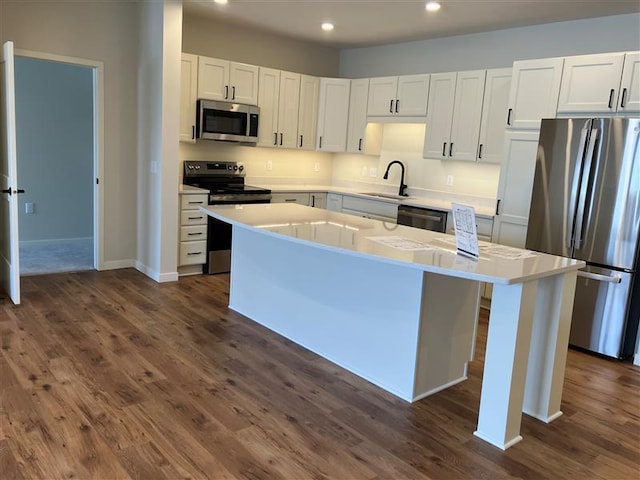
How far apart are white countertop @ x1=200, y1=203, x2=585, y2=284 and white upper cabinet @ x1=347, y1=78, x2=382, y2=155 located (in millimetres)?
2252

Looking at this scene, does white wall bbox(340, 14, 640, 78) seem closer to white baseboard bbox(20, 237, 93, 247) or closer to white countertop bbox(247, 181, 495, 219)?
white countertop bbox(247, 181, 495, 219)

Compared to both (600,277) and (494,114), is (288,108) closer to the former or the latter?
(494,114)

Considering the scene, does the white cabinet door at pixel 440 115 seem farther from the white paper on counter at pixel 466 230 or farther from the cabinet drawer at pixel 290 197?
the white paper on counter at pixel 466 230

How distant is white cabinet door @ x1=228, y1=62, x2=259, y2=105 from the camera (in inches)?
215

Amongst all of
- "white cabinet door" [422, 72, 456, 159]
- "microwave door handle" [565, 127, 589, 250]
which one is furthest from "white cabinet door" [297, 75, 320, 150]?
"microwave door handle" [565, 127, 589, 250]

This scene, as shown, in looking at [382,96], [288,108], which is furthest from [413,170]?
[288,108]

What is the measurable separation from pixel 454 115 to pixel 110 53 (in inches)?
134

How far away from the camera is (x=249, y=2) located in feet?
15.4

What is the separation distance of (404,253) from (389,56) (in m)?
4.20

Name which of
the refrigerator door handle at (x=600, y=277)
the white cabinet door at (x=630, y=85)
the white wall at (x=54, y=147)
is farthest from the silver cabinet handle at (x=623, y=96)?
the white wall at (x=54, y=147)

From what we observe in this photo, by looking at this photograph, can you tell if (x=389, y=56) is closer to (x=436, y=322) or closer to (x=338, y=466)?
(x=436, y=322)

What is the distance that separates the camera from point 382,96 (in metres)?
5.78

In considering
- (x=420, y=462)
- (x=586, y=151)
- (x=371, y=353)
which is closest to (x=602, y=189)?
(x=586, y=151)

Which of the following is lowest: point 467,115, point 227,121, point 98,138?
point 98,138
